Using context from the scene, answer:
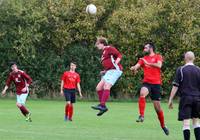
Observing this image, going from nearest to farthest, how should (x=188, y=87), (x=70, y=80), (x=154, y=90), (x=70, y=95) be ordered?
(x=188, y=87), (x=154, y=90), (x=70, y=95), (x=70, y=80)

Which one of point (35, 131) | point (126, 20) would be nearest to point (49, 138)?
point (35, 131)

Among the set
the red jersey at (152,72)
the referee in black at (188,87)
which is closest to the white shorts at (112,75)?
the red jersey at (152,72)

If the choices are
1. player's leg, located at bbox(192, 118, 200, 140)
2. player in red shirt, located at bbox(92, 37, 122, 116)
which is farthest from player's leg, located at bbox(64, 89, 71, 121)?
player's leg, located at bbox(192, 118, 200, 140)

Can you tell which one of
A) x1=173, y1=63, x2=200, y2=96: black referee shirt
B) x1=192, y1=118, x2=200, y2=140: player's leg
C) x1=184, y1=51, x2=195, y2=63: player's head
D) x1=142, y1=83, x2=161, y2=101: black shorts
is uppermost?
x1=184, y1=51, x2=195, y2=63: player's head

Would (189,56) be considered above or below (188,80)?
above

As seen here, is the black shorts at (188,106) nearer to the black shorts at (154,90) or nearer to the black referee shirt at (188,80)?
the black referee shirt at (188,80)

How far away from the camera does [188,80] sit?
42.9 ft

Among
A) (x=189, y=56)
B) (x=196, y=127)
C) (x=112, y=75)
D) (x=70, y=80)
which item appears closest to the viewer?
(x=189, y=56)

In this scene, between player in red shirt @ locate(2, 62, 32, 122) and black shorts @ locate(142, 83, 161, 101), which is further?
player in red shirt @ locate(2, 62, 32, 122)

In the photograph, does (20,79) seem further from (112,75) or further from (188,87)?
(188,87)

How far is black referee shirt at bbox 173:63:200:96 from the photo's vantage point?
1305cm

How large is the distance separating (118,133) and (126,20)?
76.3ft

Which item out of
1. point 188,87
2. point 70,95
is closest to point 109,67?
point 188,87

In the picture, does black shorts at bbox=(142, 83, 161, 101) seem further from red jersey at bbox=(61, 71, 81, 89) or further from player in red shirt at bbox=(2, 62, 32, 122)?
red jersey at bbox=(61, 71, 81, 89)
